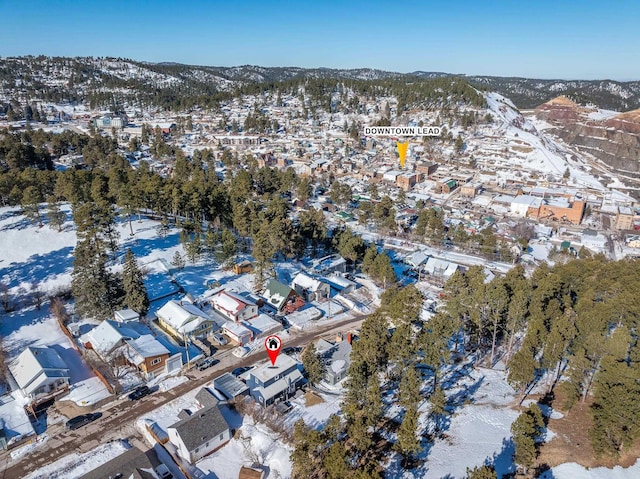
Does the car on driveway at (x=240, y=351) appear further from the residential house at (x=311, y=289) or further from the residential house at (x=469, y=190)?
the residential house at (x=469, y=190)

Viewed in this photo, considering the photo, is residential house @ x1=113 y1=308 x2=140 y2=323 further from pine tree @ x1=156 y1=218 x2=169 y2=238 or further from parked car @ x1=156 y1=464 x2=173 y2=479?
pine tree @ x1=156 y1=218 x2=169 y2=238

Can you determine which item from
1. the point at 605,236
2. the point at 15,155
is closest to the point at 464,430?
the point at 605,236

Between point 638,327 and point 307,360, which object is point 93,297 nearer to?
point 307,360

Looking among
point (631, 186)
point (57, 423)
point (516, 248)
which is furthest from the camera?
point (631, 186)

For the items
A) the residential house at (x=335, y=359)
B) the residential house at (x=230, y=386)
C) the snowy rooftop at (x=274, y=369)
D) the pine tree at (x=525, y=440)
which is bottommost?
the residential house at (x=230, y=386)

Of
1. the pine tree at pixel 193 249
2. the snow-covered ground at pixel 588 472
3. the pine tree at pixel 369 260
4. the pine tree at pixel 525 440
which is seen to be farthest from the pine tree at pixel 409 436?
the pine tree at pixel 193 249

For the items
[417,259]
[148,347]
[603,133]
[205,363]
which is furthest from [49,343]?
[603,133]
